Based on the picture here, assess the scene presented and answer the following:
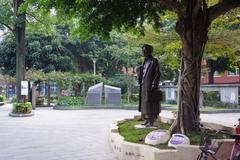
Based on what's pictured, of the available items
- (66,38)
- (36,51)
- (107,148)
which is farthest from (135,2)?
(66,38)

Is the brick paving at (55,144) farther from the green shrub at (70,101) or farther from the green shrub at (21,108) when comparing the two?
the green shrub at (70,101)

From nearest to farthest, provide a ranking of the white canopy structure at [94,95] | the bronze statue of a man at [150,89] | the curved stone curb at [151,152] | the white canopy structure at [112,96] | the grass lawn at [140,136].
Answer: the curved stone curb at [151,152] → the grass lawn at [140,136] → the bronze statue of a man at [150,89] → the white canopy structure at [112,96] → the white canopy structure at [94,95]

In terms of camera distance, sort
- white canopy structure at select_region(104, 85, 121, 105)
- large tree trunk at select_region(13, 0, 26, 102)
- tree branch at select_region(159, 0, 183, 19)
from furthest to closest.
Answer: white canopy structure at select_region(104, 85, 121, 105), large tree trunk at select_region(13, 0, 26, 102), tree branch at select_region(159, 0, 183, 19)

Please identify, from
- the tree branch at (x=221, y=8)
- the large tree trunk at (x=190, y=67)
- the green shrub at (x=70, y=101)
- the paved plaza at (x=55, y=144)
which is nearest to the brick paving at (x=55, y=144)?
the paved plaza at (x=55, y=144)

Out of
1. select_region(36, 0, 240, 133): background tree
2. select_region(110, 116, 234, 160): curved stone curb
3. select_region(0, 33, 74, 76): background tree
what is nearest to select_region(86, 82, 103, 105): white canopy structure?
select_region(0, 33, 74, 76): background tree

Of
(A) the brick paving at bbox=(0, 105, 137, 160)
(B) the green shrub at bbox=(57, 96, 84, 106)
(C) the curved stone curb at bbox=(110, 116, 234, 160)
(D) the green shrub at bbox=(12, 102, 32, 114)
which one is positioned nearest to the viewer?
(C) the curved stone curb at bbox=(110, 116, 234, 160)

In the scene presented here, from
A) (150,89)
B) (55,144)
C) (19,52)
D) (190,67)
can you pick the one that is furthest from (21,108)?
(190,67)

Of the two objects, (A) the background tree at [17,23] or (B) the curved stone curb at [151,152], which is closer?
(B) the curved stone curb at [151,152]

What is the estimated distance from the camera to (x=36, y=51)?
3766 centimetres

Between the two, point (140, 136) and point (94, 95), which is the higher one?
point (94, 95)

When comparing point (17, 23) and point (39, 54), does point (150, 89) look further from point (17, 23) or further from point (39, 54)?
point (39, 54)

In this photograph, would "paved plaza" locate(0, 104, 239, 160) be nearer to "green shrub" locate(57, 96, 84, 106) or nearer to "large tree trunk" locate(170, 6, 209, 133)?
"large tree trunk" locate(170, 6, 209, 133)

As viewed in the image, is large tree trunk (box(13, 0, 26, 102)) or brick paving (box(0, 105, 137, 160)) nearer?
brick paving (box(0, 105, 137, 160))

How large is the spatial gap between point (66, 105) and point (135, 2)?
77.0 feet
